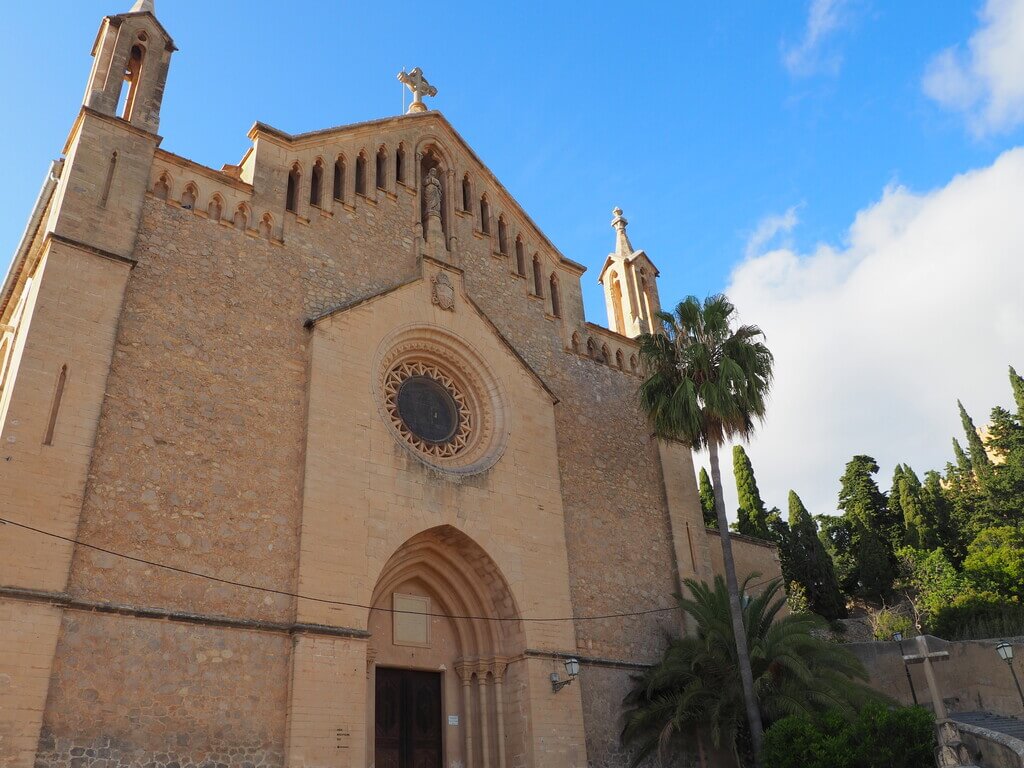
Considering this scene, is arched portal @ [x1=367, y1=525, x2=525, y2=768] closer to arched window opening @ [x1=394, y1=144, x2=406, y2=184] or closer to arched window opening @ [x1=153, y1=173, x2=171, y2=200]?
arched window opening @ [x1=153, y1=173, x2=171, y2=200]

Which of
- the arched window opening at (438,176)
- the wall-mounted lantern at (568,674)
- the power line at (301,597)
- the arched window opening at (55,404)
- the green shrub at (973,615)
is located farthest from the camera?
the green shrub at (973,615)

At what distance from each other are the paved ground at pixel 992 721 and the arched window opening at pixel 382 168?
1656 cm

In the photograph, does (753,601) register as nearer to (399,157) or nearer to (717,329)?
(717,329)

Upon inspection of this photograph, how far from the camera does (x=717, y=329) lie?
18.2 meters

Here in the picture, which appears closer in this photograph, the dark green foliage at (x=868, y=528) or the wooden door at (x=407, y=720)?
the wooden door at (x=407, y=720)

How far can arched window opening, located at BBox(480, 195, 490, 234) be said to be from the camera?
2023 cm

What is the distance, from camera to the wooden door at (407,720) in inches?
569

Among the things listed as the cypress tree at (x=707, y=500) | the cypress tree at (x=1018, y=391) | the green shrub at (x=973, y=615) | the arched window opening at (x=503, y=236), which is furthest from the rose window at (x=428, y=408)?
the cypress tree at (x=1018, y=391)

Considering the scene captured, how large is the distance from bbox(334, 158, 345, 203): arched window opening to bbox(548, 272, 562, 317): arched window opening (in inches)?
240

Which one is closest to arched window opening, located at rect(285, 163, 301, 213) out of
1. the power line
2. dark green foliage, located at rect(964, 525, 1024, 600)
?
the power line

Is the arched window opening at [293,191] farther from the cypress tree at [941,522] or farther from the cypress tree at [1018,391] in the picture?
the cypress tree at [1018,391]

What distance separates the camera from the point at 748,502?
3812cm

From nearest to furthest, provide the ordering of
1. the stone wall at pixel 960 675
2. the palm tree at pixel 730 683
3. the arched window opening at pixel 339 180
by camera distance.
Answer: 1. the palm tree at pixel 730 683
2. the arched window opening at pixel 339 180
3. the stone wall at pixel 960 675

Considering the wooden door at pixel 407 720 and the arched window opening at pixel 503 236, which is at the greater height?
the arched window opening at pixel 503 236
